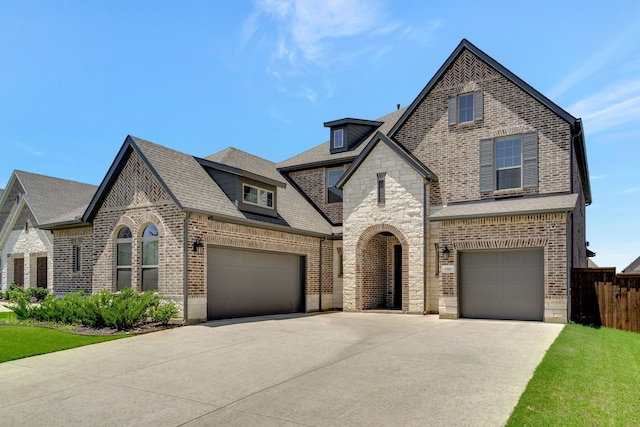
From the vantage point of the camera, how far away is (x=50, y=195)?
31.0 m

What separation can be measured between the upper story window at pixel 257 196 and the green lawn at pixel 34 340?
7.23 meters

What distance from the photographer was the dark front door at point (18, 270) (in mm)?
30188

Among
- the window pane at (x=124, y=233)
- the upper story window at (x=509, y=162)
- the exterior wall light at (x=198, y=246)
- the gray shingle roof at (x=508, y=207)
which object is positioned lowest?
the exterior wall light at (x=198, y=246)

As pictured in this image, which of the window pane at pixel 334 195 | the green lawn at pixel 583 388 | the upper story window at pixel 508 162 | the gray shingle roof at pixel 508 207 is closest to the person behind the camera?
the green lawn at pixel 583 388

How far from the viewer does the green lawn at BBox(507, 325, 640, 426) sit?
5.57 metres

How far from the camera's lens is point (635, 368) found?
840 cm

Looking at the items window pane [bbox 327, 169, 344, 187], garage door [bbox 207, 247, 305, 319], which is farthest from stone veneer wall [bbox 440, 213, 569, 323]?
window pane [bbox 327, 169, 344, 187]

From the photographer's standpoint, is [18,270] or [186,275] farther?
[18,270]

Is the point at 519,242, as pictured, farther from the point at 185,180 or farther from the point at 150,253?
the point at 150,253

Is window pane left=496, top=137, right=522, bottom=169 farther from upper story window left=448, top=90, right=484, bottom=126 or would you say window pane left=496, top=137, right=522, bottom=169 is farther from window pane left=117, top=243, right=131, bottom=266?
window pane left=117, top=243, right=131, bottom=266

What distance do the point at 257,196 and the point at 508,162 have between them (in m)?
9.55

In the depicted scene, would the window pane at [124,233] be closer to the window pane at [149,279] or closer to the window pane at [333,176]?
the window pane at [149,279]

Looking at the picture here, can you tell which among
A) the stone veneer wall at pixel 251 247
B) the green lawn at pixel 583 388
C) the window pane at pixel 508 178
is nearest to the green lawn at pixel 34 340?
the stone veneer wall at pixel 251 247

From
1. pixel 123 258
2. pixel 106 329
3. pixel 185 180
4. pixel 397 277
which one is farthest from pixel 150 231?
pixel 397 277
